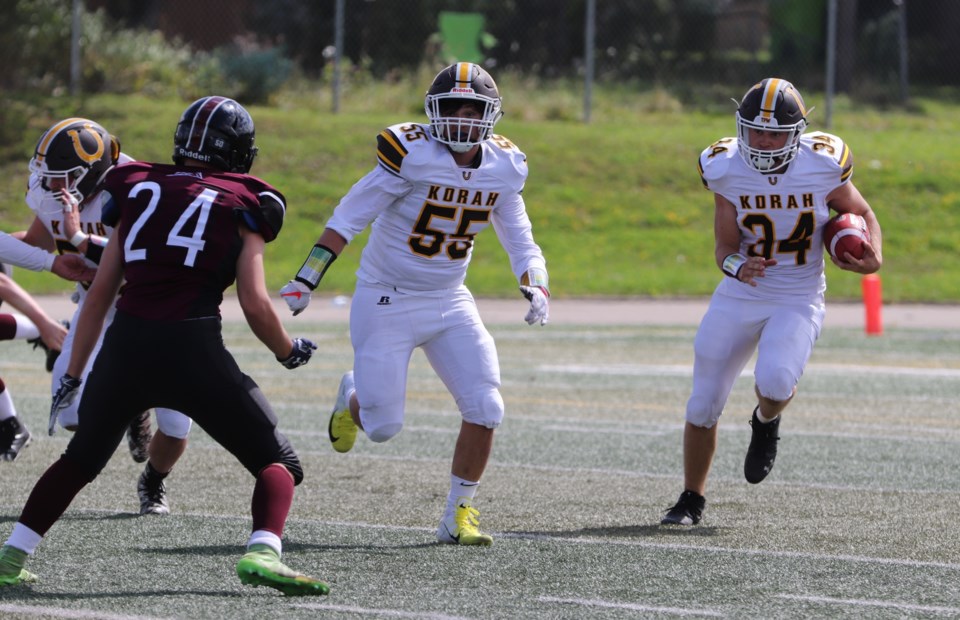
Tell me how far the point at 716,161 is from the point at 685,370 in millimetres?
5596

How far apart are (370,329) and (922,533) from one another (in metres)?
2.31

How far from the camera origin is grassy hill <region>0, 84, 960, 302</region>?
17.1m

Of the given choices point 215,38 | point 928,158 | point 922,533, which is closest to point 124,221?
point 922,533

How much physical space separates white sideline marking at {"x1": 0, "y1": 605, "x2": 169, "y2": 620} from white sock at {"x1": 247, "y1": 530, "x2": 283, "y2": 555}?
355 millimetres

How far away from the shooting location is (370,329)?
5500mm

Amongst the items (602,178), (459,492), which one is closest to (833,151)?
(459,492)

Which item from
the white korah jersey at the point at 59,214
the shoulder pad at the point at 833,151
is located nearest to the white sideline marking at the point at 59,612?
the white korah jersey at the point at 59,214

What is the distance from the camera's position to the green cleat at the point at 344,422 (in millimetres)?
5852

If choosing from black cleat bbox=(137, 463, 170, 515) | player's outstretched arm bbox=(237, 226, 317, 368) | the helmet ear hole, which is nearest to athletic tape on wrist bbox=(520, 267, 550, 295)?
player's outstretched arm bbox=(237, 226, 317, 368)

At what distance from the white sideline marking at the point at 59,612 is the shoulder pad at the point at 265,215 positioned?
1.20 meters

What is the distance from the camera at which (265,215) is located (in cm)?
434

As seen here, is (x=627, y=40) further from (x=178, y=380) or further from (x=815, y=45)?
(x=178, y=380)

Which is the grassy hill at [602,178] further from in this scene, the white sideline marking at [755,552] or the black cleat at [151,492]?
the white sideline marking at [755,552]

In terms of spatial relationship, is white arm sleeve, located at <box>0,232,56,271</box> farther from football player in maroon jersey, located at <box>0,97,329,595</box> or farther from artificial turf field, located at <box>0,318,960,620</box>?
football player in maroon jersey, located at <box>0,97,329,595</box>
